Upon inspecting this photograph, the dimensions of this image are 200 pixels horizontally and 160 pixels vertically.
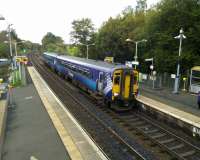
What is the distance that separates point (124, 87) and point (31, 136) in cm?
733

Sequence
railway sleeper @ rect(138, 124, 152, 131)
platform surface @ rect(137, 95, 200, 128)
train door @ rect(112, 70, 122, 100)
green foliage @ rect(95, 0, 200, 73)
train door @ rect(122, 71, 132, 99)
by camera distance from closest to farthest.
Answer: platform surface @ rect(137, 95, 200, 128) < railway sleeper @ rect(138, 124, 152, 131) < train door @ rect(112, 70, 122, 100) < train door @ rect(122, 71, 132, 99) < green foliage @ rect(95, 0, 200, 73)

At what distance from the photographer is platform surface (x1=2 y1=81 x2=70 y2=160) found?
37.2 feet

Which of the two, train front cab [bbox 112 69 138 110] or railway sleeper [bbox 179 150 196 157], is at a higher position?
train front cab [bbox 112 69 138 110]

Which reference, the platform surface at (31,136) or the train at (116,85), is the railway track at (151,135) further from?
the platform surface at (31,136)

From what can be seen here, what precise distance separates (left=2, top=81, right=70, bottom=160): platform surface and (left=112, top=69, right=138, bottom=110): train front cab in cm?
492

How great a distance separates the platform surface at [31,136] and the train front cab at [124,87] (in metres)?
4.92

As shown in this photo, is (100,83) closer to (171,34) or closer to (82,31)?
(171,34)

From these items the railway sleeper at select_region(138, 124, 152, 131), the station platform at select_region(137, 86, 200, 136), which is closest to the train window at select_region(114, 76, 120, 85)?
the station platform at select_region(137, 86, 200, 136)

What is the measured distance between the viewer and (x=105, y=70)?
18672 millimetres

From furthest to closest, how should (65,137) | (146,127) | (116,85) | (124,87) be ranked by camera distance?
(124,87)
(116,85)
(146,127)
(65,137)

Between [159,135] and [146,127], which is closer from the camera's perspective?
[159,135]

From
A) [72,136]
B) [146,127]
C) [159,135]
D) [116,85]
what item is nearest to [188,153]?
[159,135]

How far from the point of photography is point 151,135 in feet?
46.6

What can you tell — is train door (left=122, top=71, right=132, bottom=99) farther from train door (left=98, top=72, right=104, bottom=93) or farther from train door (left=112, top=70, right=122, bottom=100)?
train door (left=98, top=72, right=104, bottom=93)
